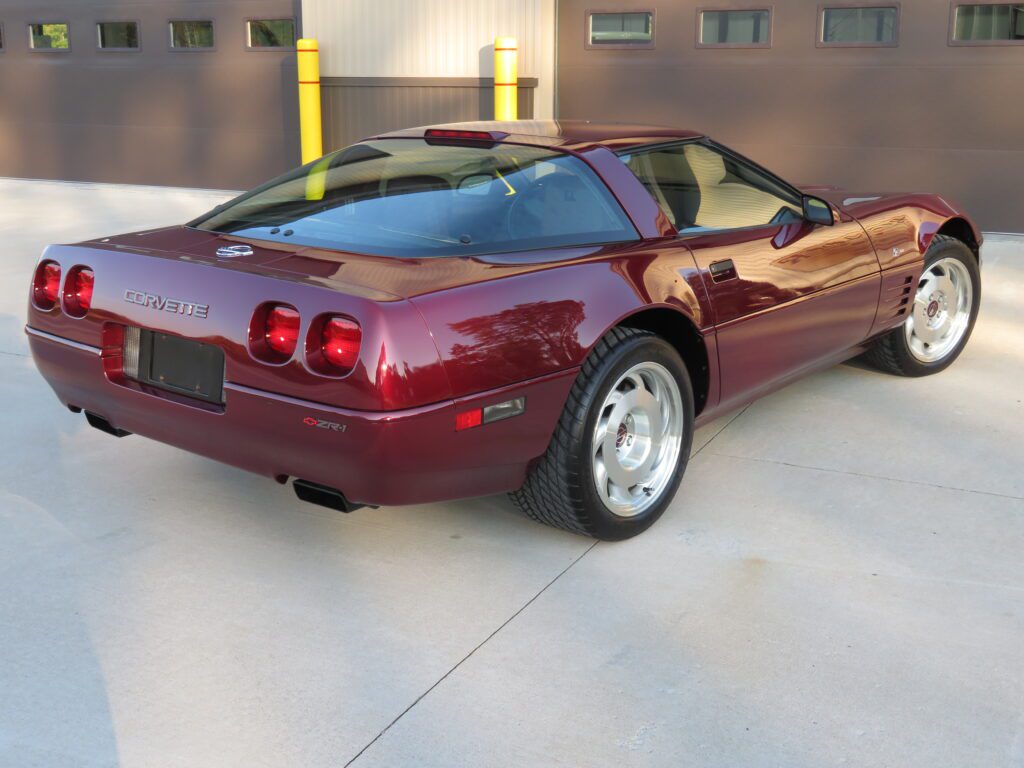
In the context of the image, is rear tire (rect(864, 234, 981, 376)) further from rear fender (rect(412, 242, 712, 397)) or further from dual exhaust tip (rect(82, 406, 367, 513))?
dual exhaust tip (rect(82, 406, 367, 513))

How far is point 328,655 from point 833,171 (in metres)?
8.49

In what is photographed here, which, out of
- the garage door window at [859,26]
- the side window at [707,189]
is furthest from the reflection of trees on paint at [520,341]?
the garage door window at [859,26]

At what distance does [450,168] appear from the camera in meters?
3.85

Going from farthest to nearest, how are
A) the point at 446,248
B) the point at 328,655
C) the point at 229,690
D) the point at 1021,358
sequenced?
the point at 1021,358, the point at 446,248, the point at 328,655, the point at 229,690

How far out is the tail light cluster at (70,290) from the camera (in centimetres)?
352

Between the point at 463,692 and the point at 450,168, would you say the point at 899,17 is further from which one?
the point at 463,692

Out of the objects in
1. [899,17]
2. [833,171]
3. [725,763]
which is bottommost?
[725,763]

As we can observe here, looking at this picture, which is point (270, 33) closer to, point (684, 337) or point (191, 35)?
point (191, 35)

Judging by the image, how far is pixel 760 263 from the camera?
416 centimetres

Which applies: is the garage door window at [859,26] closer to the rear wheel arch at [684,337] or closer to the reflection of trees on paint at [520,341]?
the rear wheel arch at [684,337]

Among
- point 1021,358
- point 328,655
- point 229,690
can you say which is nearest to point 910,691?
point 328,655

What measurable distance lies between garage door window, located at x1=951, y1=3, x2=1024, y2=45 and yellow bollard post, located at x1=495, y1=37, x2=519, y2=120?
4.02 m

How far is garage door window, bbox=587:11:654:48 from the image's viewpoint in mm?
10812

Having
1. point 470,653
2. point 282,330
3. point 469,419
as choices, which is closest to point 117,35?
point 282,330
